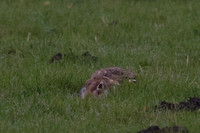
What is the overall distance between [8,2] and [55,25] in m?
2.29

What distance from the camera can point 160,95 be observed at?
19.9ft

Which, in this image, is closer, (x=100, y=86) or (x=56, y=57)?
(x=100, y=86)

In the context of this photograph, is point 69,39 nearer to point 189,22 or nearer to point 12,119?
point 189,22

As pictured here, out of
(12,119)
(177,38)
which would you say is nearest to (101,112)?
(12,119)

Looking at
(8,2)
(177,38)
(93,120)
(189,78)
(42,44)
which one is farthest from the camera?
(8,2)

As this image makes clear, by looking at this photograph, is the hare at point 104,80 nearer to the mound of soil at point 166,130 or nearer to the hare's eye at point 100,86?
the hare's eye at point 100,86

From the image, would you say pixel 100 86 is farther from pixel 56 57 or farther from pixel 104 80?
pixel 56 57

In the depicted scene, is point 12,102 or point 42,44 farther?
point 42,44

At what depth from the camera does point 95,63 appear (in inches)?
298

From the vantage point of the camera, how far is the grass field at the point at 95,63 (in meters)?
5.25

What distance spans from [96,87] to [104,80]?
180mm

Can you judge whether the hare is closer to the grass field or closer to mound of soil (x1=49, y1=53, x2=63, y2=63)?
the grass field

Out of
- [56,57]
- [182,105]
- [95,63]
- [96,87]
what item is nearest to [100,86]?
[96,87]

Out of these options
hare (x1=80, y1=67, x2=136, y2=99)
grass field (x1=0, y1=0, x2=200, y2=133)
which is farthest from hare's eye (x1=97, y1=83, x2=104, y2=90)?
grass field (x1=0, y1=0, x2=200, y2=133)
